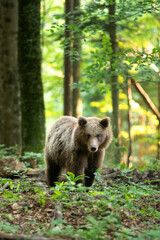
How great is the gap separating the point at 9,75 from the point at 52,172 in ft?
14.7

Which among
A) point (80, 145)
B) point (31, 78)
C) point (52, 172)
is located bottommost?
point (52, 172)

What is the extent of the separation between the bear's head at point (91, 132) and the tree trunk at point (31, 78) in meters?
5.15

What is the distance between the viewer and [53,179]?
26.8 ft

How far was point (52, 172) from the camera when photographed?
821 cm

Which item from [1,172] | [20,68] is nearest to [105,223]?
[1,172]

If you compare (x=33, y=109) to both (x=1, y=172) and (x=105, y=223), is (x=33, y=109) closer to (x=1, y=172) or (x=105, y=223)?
(x=1, y=172)

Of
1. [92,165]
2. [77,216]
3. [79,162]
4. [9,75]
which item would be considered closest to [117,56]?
[92,165]

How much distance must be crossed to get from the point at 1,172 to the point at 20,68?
5.40 meters

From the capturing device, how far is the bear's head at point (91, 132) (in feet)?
22.3

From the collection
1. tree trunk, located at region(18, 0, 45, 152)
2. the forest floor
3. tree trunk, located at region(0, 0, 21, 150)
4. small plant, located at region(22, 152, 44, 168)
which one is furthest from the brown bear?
tree trunk, located at region(18, 0, 45, 152)

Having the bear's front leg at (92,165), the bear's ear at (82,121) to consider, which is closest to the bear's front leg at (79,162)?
the bear's front leg at (92,165)

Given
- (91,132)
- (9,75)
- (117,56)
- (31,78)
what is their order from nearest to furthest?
(91,132) → (117,56) → (9,75) → (31,78)

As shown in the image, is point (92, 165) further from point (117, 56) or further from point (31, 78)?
point (31, 78)

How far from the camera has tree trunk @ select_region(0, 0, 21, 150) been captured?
36.1 ft
